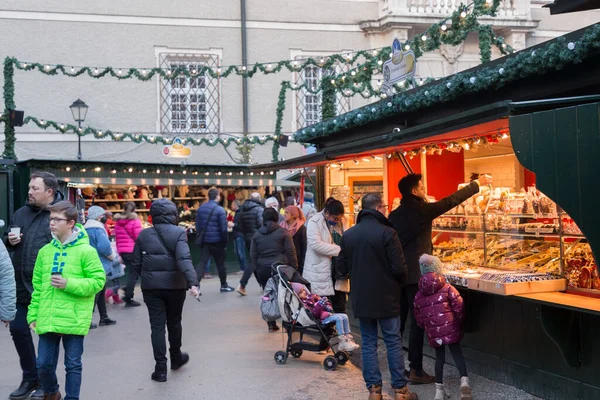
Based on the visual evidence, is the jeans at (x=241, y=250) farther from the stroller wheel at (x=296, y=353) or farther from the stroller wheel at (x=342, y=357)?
the stroller wheel at (x=342, y=357)

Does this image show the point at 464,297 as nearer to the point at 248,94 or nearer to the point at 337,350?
the point at 337,350

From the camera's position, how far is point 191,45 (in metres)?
22.5

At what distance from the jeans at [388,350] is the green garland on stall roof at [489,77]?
2.40 meters

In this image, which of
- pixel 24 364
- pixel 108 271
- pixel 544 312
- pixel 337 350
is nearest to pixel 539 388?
pixel 544 312

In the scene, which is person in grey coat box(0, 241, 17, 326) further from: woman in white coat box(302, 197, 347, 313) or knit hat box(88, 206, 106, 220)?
knit hat box(88, 206, 106, 220)

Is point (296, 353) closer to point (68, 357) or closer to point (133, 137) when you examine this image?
point (68, 357)

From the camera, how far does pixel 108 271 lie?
10977mm

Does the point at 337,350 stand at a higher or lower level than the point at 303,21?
lower

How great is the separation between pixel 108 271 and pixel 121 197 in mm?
7356

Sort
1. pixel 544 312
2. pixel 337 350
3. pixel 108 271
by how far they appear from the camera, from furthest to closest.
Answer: pixel 108 271
pixel 337 350
pixel 544 312

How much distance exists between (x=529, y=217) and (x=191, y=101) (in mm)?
16931

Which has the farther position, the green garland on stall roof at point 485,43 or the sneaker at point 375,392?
the green garland on stall roof at point 485,43

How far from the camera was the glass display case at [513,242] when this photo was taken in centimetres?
655

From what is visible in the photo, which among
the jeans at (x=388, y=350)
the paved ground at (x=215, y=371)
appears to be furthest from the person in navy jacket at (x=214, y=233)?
the jeans at (x=388, y=350)
